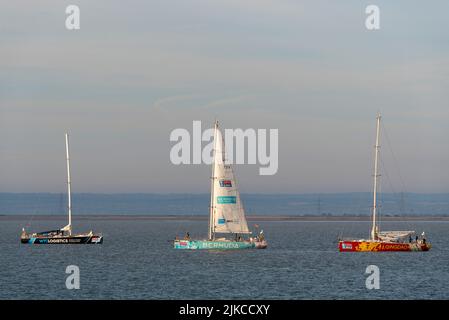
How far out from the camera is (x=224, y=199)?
12381cm

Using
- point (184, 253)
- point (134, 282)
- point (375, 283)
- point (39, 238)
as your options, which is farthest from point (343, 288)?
point (39, 238)

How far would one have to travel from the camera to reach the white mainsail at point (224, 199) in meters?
122

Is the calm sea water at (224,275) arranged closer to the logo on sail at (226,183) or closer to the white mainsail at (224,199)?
the white mainsail at (224,199)

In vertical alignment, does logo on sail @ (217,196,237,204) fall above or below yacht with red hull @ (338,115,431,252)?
above

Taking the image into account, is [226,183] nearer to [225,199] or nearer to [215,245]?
[225,199]

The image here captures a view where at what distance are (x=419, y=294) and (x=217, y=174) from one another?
4862cm

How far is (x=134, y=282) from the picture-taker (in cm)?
8706

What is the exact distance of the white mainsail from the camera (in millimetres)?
121562
